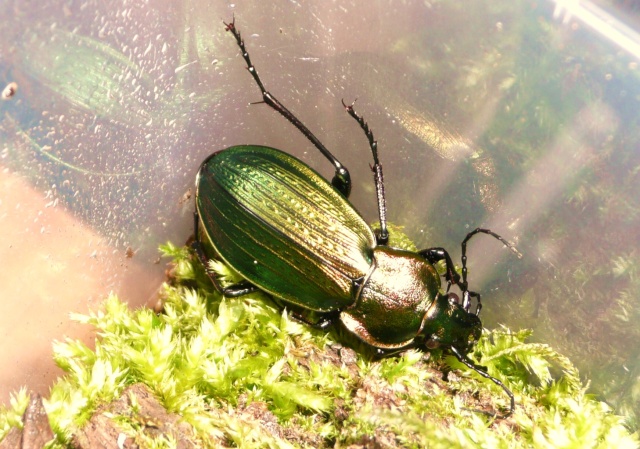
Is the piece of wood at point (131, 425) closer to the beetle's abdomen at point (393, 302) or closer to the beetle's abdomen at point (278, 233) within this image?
the beetle's abdomen at point (278, 233)

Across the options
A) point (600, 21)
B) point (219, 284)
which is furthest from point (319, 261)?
point (600, 21)

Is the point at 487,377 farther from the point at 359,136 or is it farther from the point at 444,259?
the point at 359,136

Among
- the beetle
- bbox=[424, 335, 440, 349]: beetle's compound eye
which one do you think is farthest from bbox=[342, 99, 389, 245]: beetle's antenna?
bbox=[424, 335, 440, 349]: beetle's compound eye

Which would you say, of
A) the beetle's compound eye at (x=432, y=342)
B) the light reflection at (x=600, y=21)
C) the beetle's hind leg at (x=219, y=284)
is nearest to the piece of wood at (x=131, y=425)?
the beetle's hind leg at (x=219, y=284)

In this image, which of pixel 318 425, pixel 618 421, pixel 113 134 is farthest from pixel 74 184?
pixel 618 421

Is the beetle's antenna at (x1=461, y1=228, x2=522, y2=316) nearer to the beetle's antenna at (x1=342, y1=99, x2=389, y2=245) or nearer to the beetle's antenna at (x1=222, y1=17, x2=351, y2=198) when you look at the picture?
the beetle's antenna at (x1=342, y1=99, x2=389, y2=245)

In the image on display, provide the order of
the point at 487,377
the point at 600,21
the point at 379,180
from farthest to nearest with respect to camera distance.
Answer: the point at 379,180 < the point at 487,377 < the point at 600,21
